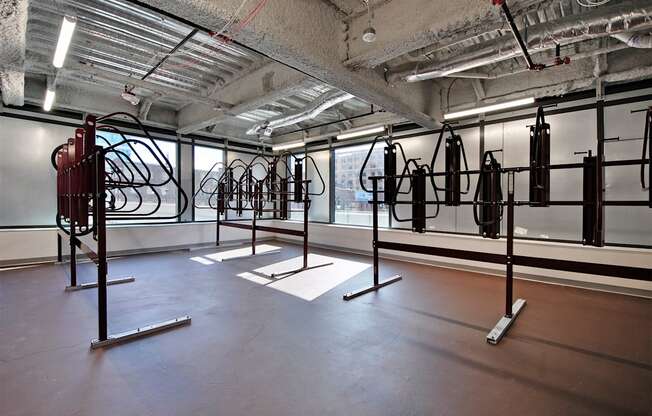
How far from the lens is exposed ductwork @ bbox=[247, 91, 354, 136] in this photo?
4.47 meters

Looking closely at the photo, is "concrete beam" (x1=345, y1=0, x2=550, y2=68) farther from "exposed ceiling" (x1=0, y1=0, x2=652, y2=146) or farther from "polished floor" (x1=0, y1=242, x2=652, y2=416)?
"polished floor" (x1=0, y1=242, x2=652, y2=416)

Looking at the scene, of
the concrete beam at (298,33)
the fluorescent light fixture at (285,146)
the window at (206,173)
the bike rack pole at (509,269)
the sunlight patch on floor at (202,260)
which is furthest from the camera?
the fluorescent light fixture at (285,146)

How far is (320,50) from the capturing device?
2.80 meters

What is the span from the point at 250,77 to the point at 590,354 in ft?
15.8

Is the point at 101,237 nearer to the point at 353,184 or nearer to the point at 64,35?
the point at 64,35

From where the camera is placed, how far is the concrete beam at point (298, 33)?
2109 mm

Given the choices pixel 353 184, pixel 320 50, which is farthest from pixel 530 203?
pixel 353 184

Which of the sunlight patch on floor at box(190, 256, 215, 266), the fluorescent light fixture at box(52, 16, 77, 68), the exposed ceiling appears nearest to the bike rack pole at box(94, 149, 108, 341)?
the fluorescent light fixture at box(52, 16, 77, 68)

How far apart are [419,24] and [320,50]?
3.00 feet

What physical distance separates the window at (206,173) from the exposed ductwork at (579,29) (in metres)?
5.89

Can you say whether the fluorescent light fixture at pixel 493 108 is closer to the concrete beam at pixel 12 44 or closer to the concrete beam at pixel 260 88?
the concrete beam at pixel 260 88

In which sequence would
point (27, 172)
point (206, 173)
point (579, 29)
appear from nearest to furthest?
point (579, 29)
point (27, 172)
point (206, 173)

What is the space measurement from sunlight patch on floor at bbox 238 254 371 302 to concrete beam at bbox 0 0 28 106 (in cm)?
343

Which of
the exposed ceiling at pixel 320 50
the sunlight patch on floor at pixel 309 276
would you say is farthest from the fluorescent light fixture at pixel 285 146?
the sunlight patch on floor at pixel 309 276
